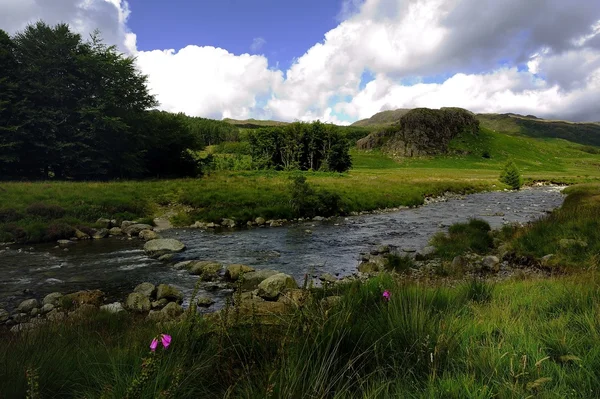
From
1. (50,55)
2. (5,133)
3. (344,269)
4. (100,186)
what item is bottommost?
(344,269)

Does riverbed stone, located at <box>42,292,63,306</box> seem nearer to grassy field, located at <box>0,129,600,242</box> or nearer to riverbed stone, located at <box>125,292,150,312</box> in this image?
riverbed stone, located at <box>125,292,150,312</box>

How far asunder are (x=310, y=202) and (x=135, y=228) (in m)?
12.9

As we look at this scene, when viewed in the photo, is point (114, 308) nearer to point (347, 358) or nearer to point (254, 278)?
point (254, 278)

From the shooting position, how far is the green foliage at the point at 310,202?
27.6m

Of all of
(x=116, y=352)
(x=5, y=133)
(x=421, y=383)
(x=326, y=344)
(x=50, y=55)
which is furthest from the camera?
(x=50, y=55)

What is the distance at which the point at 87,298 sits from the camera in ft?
32.4

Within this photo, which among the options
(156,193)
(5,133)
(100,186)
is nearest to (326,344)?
(156,193)

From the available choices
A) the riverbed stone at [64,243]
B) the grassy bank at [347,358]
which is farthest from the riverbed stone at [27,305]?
the riverbed stone at [64,243]

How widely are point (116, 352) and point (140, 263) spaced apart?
39.7 ft

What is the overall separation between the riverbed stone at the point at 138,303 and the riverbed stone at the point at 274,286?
3175 millimetres

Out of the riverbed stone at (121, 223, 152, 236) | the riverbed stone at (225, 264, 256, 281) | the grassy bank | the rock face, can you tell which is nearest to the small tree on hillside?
the riverbed stone at (121, 223, 152, 236)

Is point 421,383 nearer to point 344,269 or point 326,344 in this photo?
point 326,344

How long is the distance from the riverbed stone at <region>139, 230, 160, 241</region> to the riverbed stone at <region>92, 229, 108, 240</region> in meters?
2.01

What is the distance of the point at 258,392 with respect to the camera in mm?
2705
